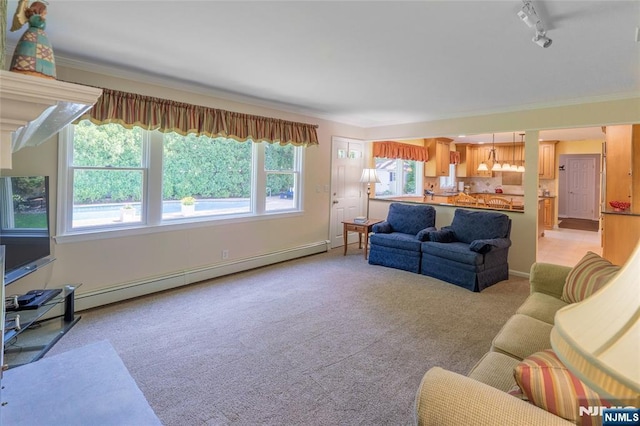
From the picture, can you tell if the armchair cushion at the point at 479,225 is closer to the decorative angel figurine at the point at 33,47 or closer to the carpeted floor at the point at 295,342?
the carpeted floor at the point at 295,342

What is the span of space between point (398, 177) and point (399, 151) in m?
0.90

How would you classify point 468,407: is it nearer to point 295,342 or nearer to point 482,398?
point 482,398

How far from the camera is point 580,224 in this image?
9.18m

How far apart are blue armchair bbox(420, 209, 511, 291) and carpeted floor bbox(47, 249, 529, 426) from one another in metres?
0.18

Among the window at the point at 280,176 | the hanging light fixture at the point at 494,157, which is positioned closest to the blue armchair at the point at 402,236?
the window at the point at 280,176

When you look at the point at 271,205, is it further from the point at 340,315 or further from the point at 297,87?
the point at 340,315

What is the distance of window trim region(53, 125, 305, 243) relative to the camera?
3168mm

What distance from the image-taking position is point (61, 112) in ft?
4.24

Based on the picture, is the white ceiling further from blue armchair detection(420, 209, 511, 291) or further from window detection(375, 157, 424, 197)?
window detection(375, 157, 424, 197)

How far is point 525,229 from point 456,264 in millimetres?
1383

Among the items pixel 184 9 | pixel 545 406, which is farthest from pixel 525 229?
pixel 184 9

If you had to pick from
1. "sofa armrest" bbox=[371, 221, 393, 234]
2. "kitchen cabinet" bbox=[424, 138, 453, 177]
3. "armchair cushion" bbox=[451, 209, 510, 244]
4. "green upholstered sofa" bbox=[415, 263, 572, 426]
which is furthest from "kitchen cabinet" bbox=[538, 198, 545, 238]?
"green upholstered sofa" bbox=[415, 263, 572, 426]

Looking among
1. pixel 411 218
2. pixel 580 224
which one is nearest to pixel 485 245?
pixel 411 218

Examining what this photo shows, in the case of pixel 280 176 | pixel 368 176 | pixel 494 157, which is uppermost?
pixel 494 157
